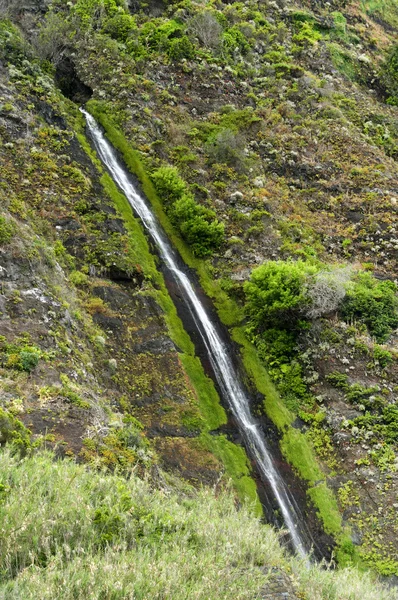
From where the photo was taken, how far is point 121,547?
269 inches

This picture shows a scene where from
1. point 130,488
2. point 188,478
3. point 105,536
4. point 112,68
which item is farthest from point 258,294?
point 112,68

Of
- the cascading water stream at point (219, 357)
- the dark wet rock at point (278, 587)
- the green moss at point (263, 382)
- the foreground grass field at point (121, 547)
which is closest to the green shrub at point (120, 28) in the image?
the cascading water stream at point (219, 357)

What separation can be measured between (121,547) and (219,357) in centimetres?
1916

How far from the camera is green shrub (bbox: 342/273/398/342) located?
26250 mm

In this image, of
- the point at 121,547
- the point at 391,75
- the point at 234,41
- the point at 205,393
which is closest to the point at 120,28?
the point at 234,41

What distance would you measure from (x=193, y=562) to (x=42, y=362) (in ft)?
38.4

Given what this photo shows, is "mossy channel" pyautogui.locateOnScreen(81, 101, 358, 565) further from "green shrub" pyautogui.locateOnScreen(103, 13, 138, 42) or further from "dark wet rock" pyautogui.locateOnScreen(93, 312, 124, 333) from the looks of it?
"green shrub" pyautogui.locateOnScreen(103, 13, 138, 42)

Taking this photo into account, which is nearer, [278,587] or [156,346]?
[278,587]

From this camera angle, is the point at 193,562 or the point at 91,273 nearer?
the point at 193,562

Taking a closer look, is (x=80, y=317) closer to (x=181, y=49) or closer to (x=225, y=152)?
(x=225, y=152)

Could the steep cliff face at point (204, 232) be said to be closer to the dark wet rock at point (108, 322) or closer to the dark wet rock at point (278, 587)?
the dark wet rock at point (108, 322)

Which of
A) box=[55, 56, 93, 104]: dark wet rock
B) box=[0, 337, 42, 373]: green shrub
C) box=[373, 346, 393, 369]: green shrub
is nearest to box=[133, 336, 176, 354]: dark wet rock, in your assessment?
box=[0, 337, 42, 373]: green shrub

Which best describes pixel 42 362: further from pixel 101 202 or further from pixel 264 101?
pixel 264 101

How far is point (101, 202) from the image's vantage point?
98.3 feet
